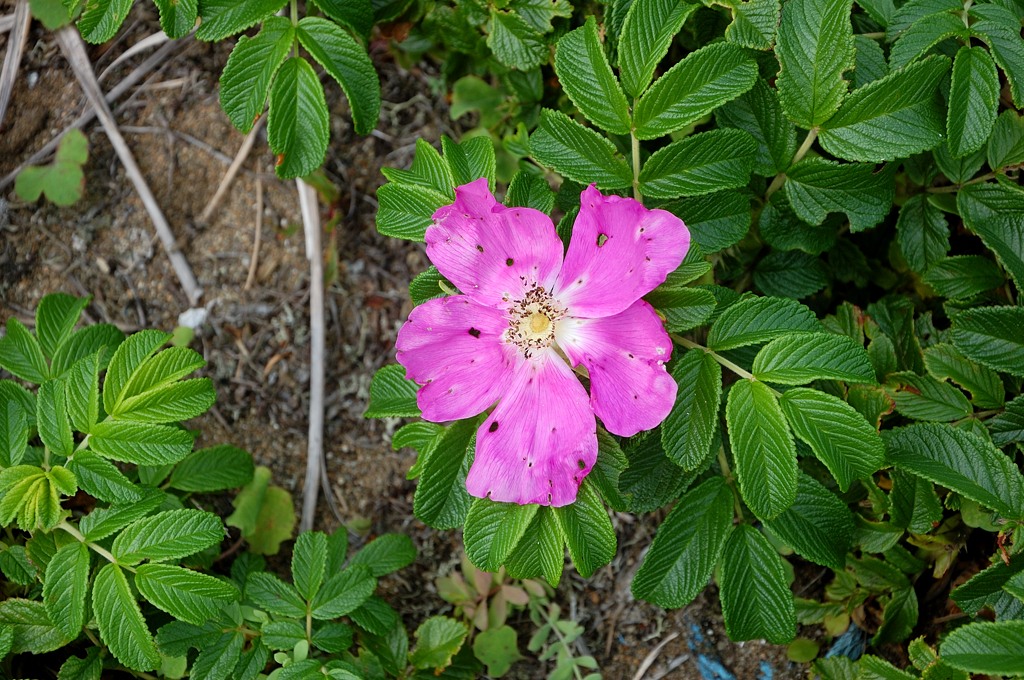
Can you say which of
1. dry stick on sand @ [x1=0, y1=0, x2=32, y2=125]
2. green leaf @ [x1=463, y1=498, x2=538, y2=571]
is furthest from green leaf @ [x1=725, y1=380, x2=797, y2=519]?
dry stick on sand @ [x1=0, y1=0, x2=32, y2=125]

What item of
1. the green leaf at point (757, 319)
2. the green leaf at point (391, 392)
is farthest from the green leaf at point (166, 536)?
the green leaf at point (757, 319)

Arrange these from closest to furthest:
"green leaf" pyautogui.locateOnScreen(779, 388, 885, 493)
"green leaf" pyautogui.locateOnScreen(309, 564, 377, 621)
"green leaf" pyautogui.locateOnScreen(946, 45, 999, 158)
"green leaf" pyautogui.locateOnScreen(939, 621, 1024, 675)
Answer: "green leaf" pyautogui.locateOnScreen(939, 621, 1024, 675) → "green leaf" pyautogui.locateOnScreen(779, 388, 885, 493) → "green leaf" pyautogui.locateOnScreen(946, 45, 999, 158) → "green leaf" pyautogui.locateOnScreen(309, 564, 377, 621)

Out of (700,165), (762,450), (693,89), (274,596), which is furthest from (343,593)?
(693,89)

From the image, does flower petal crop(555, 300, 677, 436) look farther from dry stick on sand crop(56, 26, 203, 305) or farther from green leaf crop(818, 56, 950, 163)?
dry stick on sand crop(56, 26, 203, 305)

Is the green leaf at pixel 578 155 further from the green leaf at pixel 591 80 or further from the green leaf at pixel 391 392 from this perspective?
the green leaf at pixel 391 392

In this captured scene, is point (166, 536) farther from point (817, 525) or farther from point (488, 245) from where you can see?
point (817, 525)

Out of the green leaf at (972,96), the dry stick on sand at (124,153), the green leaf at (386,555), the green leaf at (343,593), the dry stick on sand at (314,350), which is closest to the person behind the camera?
the green leaf at (972,96)
